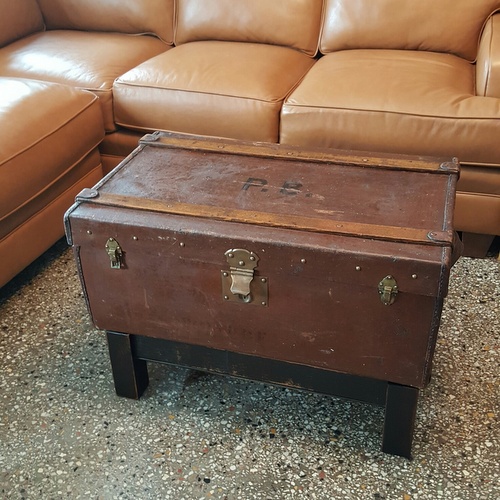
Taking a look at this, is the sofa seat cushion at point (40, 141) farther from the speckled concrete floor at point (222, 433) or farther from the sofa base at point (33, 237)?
the speckled concrete floor at point (222, 433)

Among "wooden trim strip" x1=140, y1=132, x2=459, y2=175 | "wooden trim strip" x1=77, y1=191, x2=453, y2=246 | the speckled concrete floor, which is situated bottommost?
the speckled concrete floor

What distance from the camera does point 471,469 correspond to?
3.93ft

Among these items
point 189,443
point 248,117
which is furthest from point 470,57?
point 189,443

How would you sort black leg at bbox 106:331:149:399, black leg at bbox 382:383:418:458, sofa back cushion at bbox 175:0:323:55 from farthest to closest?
sofa back cushion at bbox 175:0:323:55
black leg at bbox 106:331:149:399
black leg at bbox 382:383:418:458

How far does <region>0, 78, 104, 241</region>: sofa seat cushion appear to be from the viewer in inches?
61.9

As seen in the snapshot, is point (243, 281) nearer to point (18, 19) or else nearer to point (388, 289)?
point (388, 289)

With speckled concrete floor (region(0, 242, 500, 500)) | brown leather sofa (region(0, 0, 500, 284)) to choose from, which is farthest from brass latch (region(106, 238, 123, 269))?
brown leather sofa (region(0, 0, 500, 284))

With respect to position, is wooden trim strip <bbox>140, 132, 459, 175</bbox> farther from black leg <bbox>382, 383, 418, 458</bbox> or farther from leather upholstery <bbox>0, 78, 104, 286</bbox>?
black leg <bbox>382, 383, 418, 458</bbox>

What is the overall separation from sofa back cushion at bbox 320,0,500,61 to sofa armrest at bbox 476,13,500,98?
12 centimetres

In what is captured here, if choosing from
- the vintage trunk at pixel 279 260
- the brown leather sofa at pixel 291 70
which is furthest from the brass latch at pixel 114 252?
the brown leather sofa at pixel 291 70

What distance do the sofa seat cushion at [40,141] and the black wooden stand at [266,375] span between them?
0.53 m

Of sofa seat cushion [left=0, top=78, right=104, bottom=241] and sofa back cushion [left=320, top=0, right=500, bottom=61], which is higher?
sofa back cushion [left=320, top=0, right=500, bottom=61]

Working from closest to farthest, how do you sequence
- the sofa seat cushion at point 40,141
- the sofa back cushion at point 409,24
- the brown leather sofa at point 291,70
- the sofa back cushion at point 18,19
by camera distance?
1. the sofa seat cushion at point 40,141
2. the brown leather sofa at point 291,70
3. the sofa back cushion at point 409,24
4. the sofa back cushion at point 18,19

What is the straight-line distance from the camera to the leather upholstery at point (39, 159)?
62.3 inches
